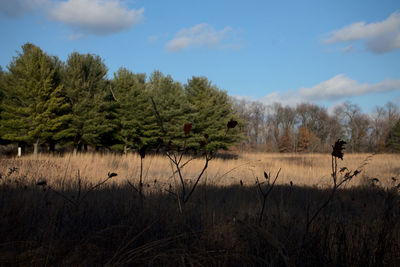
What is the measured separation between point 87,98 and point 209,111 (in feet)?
34.4

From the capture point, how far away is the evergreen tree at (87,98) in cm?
1805

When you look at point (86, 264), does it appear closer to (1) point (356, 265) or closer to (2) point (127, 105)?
(1) point (356, 265)

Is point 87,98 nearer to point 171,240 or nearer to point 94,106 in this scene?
point 94,106

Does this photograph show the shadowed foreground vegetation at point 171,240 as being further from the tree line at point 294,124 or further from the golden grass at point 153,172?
the tree line at point 294,124

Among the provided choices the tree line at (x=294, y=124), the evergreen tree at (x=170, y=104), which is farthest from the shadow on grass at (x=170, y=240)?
the tree line at (x=294, y=124)

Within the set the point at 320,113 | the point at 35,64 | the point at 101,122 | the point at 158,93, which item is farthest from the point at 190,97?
the point at 320,113

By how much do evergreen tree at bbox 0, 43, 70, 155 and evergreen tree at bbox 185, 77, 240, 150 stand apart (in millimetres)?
10395

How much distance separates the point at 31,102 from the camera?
56.9ft

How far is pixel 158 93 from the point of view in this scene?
2323 centimetres

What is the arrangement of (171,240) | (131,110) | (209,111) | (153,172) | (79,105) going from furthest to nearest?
(209,111), (131,110), (79,105), (153,172), (171,240)

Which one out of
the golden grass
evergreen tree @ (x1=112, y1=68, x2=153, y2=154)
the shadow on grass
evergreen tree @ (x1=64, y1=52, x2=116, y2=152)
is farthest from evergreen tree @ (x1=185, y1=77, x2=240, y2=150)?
the shadow on grass

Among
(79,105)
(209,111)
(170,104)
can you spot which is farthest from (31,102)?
(209,111)

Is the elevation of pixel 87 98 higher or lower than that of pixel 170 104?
lower

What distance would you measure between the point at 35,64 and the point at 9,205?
17908 mm
